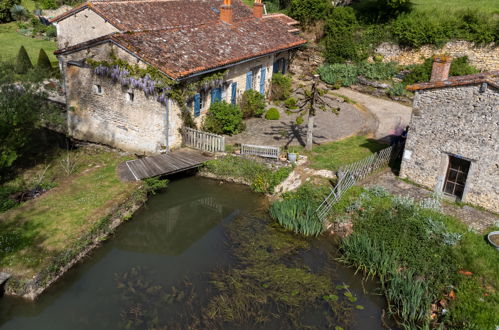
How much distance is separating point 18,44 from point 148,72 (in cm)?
2590

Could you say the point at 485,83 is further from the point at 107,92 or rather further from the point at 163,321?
the point at 107,92

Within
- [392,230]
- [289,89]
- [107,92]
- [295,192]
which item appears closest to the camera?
[392,230]

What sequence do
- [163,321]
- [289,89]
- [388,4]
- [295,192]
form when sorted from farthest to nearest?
[388,4] → [289,89] → [295,192] → [163,321]

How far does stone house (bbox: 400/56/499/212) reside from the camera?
47.0 feet

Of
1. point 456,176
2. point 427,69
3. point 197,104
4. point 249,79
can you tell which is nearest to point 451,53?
point 427,69

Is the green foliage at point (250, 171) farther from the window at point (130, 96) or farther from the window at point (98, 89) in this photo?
the window at point (98, 89)

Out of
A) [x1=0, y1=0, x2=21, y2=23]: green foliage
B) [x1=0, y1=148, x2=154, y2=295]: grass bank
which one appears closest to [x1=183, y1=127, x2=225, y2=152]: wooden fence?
[x1=0, y1=148, x2=154, y2=295]: grass bank

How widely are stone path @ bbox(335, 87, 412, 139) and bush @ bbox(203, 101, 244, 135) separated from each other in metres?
7.25

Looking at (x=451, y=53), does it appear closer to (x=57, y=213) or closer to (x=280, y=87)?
(x=280, y=87)

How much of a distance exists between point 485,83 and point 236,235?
9.36m

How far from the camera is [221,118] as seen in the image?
20688 mm

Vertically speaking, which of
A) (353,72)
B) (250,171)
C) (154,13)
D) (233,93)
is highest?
(154,13)

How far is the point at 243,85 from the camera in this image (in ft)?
77.4

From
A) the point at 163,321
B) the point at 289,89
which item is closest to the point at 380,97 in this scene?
the point at 289,89
